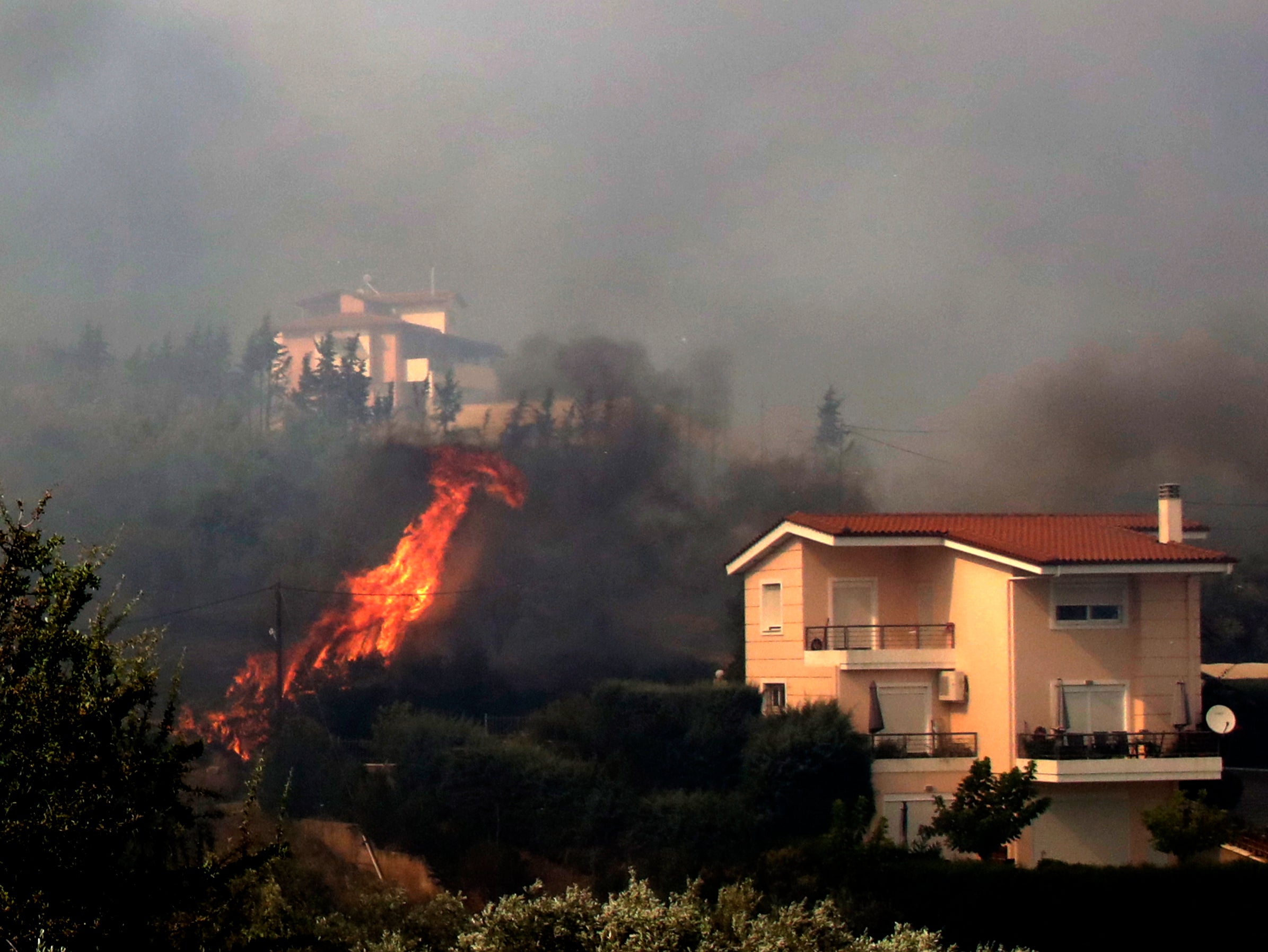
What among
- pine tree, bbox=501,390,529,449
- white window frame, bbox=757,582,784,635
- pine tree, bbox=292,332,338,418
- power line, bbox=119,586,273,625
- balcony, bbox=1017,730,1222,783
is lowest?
balcony, bbox=1017,730,1222,783

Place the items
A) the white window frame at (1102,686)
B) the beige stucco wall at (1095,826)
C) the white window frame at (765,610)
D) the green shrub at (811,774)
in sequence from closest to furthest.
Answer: the beige stucco wall at (1095,826) → the white window frame at (1102,686) → the green shrub at (811,774) → the white window frame at (765,610)

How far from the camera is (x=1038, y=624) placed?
40.0 m

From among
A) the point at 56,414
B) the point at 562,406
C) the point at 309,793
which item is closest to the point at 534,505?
the point at 562,406

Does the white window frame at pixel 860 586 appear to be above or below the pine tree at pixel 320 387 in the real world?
below

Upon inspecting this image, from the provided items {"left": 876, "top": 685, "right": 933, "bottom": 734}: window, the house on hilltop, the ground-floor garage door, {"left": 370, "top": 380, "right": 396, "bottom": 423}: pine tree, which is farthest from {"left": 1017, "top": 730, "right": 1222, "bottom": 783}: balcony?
the house on hilltop

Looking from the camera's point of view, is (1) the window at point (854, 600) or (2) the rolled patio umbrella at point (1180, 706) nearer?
(2) the rolled patio umbrella at point (1180, 706)

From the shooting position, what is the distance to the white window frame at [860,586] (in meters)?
44.1

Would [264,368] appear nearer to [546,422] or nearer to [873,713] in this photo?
[546,422]

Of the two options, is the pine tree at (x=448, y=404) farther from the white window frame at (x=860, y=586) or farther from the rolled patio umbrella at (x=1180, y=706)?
the rolled patio umbrella at (x=1180, y=706)

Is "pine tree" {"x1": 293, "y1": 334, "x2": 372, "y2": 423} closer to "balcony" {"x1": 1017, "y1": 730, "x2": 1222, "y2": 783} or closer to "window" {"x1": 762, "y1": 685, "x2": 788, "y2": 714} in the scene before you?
"window" {"x1": 762, "y1": 685, "x2": 788, "y2": 714}

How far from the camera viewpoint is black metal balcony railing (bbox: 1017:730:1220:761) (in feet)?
128

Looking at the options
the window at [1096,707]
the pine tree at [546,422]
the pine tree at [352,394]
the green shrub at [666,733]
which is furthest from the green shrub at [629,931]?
the pine tree at [352,394]

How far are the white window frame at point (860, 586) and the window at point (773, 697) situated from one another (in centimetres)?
283

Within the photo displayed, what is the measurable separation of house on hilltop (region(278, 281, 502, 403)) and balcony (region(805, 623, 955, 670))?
120615mm
